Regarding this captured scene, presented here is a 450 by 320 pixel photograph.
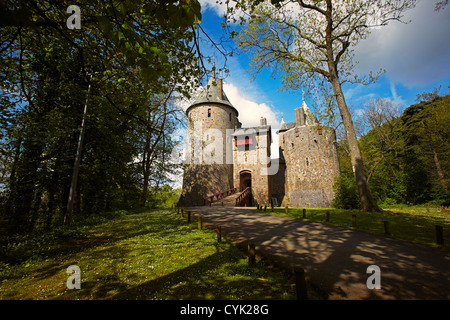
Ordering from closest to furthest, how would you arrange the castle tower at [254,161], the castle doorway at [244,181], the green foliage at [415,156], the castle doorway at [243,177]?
the green foliage at [415,156]
the castle tower at [254,161]
the castle doorway at [244,181]
the castle doorway at [243,177]

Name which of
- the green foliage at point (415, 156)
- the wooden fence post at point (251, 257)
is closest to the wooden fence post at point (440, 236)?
the wooden fence post at point (251, 257)

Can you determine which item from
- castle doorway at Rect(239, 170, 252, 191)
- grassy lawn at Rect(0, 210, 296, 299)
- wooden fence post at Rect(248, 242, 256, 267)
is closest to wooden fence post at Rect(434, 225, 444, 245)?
grassy lawn at Rect(0, 210, 296, 299)

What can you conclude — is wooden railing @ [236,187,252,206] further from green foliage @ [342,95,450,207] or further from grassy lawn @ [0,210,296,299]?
grassy lawn @ [0,210,296,299]

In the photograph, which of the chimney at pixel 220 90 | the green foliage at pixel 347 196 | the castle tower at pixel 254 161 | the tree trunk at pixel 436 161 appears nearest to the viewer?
the green foliage at pixel 347 196

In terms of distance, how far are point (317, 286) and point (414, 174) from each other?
29.4 m

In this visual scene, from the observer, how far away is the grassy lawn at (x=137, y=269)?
132 inches

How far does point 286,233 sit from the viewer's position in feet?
22.6

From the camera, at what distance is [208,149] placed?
26.2 meters

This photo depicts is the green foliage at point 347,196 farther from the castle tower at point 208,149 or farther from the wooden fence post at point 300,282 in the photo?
the wooden fence post at point 300,282

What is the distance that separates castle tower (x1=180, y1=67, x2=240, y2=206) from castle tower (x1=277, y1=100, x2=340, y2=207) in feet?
33.0

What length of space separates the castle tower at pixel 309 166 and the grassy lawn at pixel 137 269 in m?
24.1

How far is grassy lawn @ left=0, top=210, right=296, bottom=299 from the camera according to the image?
11.0 ft
